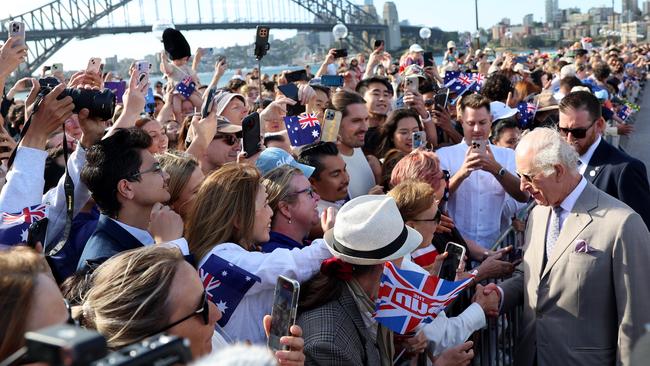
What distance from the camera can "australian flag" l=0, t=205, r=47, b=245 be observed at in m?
2.97

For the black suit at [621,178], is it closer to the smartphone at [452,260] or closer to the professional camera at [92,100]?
the smartphone at [452,260]

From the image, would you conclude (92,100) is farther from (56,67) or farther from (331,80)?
(56,67)

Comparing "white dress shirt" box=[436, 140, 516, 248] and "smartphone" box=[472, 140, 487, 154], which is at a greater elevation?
"smartphone" box=[472, 140, 487, 154]

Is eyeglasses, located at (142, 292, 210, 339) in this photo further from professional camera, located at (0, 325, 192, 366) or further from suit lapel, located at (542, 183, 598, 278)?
suit lapel, located at (542, 183, 598, 278)

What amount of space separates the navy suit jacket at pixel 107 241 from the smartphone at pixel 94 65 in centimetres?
139

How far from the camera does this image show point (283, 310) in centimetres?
232

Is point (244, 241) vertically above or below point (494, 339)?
above

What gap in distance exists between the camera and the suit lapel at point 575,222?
3.36 m

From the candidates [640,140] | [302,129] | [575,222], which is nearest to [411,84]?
[302,129]

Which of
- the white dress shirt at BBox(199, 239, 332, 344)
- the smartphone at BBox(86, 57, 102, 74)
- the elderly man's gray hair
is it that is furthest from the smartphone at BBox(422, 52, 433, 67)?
the white dress shirt at BBox(199, 239, 332, 344)

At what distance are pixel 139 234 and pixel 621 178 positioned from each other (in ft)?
9.99

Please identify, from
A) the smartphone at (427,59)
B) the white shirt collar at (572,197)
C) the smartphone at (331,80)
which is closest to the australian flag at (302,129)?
the white shirt collar at (572,197)

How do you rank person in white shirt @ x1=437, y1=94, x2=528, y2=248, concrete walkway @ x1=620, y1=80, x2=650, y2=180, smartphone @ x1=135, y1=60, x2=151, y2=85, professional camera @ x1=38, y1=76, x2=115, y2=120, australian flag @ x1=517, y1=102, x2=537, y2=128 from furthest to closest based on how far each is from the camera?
concrete walkway @ x1=620, y1=80, x2=650, y2=180 → australian flag @ x1=517, y1=102, x2=537, y2=128 → person in white shirt @ x1=437, y1=94, x2=528, y2=248 → smartphone @ x1=135, y1=60, x2=151, y2=85 → professional camera @ x1=38, y1=76, x2=115, y2=120

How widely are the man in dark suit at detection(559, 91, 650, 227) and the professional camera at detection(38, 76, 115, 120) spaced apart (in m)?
3.01
